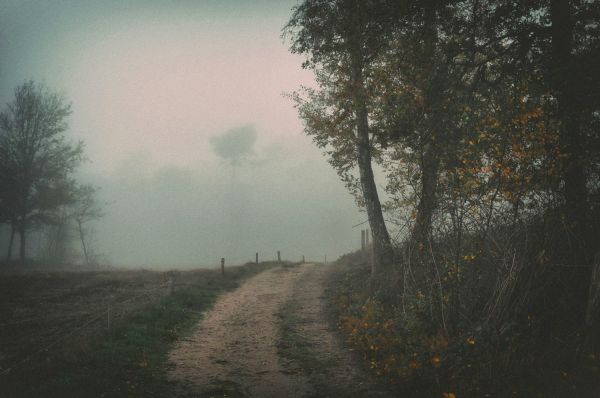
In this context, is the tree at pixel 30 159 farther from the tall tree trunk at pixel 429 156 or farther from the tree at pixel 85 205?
the tall tree trunk at pixel 429 156

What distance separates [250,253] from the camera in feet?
475

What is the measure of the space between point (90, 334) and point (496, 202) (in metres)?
10.8

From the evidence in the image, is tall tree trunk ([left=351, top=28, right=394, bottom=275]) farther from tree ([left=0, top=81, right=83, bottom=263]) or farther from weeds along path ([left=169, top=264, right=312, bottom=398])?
tree ([left=0, top=81, right=83, bottom=263])

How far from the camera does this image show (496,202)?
21.8ft

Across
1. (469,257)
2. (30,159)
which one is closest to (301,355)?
(469,257)

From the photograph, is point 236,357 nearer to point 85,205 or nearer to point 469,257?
point 469,257

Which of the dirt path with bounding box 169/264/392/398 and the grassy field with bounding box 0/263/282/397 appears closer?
the dirt path with bounding box 169/264/392/398

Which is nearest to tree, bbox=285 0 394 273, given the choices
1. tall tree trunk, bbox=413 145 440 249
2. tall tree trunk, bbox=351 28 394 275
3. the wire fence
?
tall tree trunk, bbox=351 28 394 275

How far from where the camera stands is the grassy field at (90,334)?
6.62 metres

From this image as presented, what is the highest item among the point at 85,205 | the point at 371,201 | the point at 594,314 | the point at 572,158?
the point at 85,205

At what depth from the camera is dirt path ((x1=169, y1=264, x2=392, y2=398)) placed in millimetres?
6508

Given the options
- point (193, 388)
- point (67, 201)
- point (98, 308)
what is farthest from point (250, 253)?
point (193, 388)

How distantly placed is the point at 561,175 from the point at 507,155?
39.7 inches

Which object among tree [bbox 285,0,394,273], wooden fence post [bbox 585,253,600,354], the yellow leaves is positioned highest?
tree [bbox 285,0,394,273]
